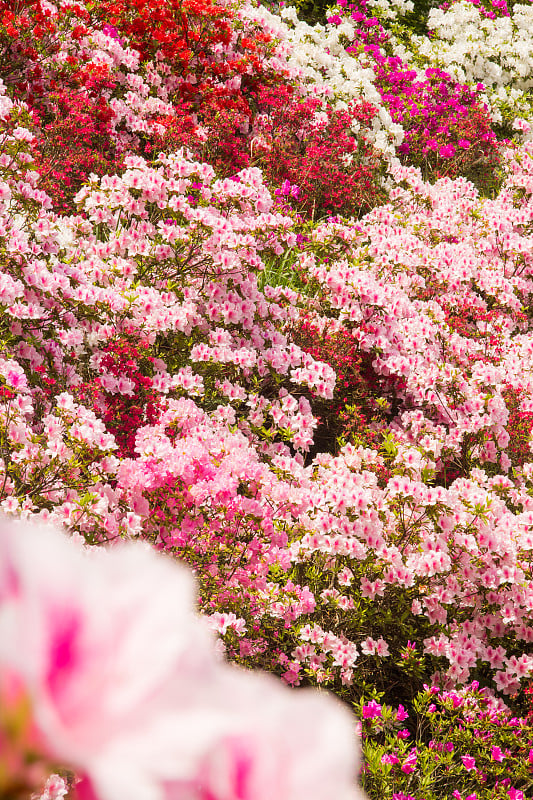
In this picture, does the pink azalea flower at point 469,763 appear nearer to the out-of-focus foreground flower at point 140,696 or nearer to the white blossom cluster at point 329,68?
the out-of-focus foreground flower at point 140,696

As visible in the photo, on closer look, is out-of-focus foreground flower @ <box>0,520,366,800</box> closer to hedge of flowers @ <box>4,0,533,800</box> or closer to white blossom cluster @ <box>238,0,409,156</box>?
hedge of flowers @ <box>4,0,533,800</box>

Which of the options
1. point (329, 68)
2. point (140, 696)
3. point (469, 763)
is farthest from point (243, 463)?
point (329, 68)

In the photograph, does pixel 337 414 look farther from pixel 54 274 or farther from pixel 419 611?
pixel 54 274

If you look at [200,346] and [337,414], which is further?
[337,414]

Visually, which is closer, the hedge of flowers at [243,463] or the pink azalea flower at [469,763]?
the hedge of flowers at [243,463]

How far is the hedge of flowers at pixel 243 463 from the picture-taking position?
32cm

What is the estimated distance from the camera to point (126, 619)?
1.09ft

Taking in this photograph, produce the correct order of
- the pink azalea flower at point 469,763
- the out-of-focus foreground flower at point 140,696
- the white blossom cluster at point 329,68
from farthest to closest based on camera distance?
1. the white blossom cluster at point 329,68
2. the pink azalea flower at point 469,763
3. the out-of-focus foreground flower at point 140,696

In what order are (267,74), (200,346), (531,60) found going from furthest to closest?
(531,60)
(267,74)
(200,346)

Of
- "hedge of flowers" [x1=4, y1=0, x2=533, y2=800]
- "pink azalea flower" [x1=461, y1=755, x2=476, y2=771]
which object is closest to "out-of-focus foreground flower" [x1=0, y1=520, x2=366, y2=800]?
"hedge of flowers" [x1=4, y1=0, x2=533, y2=800]

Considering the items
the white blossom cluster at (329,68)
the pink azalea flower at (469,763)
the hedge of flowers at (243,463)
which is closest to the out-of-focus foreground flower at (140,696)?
the hedge of flowers at (243,463)

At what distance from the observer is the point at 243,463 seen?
3234mm

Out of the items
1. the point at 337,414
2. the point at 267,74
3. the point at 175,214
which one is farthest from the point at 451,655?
the point at 267,74

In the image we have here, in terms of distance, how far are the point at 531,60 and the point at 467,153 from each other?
3.40 metres
